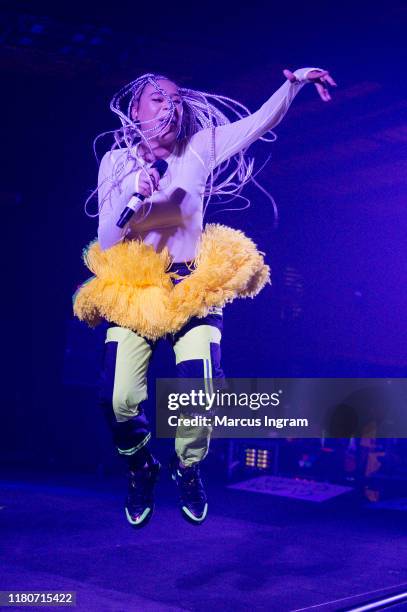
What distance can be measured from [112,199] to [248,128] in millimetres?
507

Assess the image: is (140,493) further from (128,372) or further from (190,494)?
(128,372)

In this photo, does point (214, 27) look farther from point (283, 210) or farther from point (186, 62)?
point (283, 210)

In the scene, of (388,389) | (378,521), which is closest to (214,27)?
(378,521)

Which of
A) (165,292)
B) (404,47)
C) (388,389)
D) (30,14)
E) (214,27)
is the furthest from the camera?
(388,389)

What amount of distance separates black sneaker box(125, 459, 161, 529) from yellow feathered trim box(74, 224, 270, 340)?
0.49m

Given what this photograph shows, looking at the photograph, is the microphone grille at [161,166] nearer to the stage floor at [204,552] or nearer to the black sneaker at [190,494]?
the black sneaker at [190,494]

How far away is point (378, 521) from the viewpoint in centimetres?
619

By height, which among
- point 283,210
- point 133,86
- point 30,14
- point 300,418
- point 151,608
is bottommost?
point 151,608

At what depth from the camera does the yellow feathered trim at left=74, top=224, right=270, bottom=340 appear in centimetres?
223

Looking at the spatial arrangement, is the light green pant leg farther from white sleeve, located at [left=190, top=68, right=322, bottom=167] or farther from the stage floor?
the stage floor

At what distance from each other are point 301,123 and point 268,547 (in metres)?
3.36

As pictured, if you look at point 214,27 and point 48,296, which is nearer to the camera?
point 214,27

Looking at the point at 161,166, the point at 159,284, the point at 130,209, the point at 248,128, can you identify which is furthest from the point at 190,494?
the point at 248,128

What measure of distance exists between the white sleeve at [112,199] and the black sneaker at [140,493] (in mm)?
756
